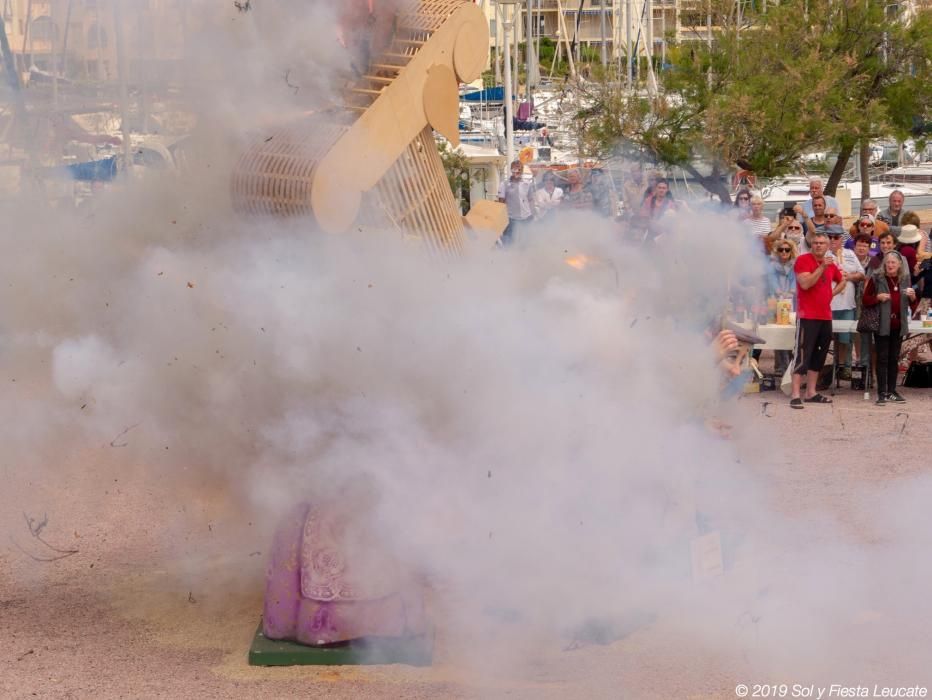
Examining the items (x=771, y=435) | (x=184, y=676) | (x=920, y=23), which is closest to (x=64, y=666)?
(x=184, y=676)

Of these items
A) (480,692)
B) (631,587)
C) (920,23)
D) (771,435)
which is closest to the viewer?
(480,692)

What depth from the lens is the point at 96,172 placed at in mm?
6148

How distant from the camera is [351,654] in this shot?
5855 millimetres

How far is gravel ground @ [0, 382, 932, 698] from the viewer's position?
5582 millimetres

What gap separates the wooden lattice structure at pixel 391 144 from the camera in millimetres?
5445

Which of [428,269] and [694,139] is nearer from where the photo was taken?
[428,269]

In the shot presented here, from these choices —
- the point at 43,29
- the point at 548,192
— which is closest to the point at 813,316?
the point at 548,192

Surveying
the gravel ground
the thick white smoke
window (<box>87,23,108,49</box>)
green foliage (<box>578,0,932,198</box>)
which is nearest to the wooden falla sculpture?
the thick white smoke

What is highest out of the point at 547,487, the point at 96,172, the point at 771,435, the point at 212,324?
the point at 96,172

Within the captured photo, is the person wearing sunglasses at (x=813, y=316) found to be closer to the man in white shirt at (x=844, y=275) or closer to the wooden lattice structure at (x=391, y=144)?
the man in white shirt at (x=844, y=275)

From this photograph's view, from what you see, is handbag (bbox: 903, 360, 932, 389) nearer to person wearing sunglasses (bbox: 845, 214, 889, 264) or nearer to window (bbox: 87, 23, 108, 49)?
person wearing sunglasses (bbox: 845, 214, 889, 264)

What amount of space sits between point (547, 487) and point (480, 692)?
1014 millimetres

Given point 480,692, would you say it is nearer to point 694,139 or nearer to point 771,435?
point 771,435

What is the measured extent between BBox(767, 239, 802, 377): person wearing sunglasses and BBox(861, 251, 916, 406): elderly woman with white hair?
851 millimetres
